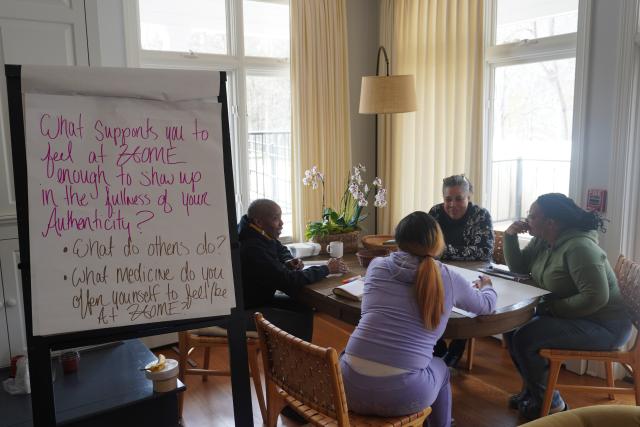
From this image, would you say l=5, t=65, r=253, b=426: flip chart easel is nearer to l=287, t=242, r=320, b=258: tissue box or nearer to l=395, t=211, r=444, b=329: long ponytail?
l=395, t=211, r=444, b=329: long ponytail

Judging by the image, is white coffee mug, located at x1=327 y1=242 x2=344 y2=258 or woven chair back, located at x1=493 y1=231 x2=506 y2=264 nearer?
white coffee mug, located at x1=327 y1=242 x2=344 y2=258

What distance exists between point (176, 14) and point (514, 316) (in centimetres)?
276

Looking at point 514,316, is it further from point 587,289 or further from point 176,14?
point 176,14

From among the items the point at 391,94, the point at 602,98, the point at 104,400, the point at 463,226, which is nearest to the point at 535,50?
the point at 602,98

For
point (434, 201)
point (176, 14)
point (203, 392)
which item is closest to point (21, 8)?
point (176, 14)

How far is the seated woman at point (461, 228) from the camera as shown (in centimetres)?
285

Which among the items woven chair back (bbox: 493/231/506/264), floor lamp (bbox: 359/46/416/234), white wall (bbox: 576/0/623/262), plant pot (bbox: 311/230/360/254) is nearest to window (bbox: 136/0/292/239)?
floor lamp (bbox: 359/46/416/234)

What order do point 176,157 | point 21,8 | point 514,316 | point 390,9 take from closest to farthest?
point 176,157, point 514,316, point 21,8, point 390,9

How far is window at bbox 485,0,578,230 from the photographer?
3.21 metres

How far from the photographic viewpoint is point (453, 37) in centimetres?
363

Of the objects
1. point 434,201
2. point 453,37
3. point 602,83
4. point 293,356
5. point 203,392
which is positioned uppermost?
point 453,37

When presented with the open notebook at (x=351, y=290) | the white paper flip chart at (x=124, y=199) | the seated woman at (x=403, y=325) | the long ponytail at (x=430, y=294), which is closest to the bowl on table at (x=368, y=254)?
the open notebook at (x=351, y=290)

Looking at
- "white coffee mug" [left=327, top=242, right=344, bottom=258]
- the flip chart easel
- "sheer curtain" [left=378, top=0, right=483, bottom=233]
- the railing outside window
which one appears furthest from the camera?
"sheer curtain" [left=378, top=0, right=483, bottom=233]

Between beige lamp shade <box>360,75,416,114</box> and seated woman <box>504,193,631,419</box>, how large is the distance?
1147 millimetres
